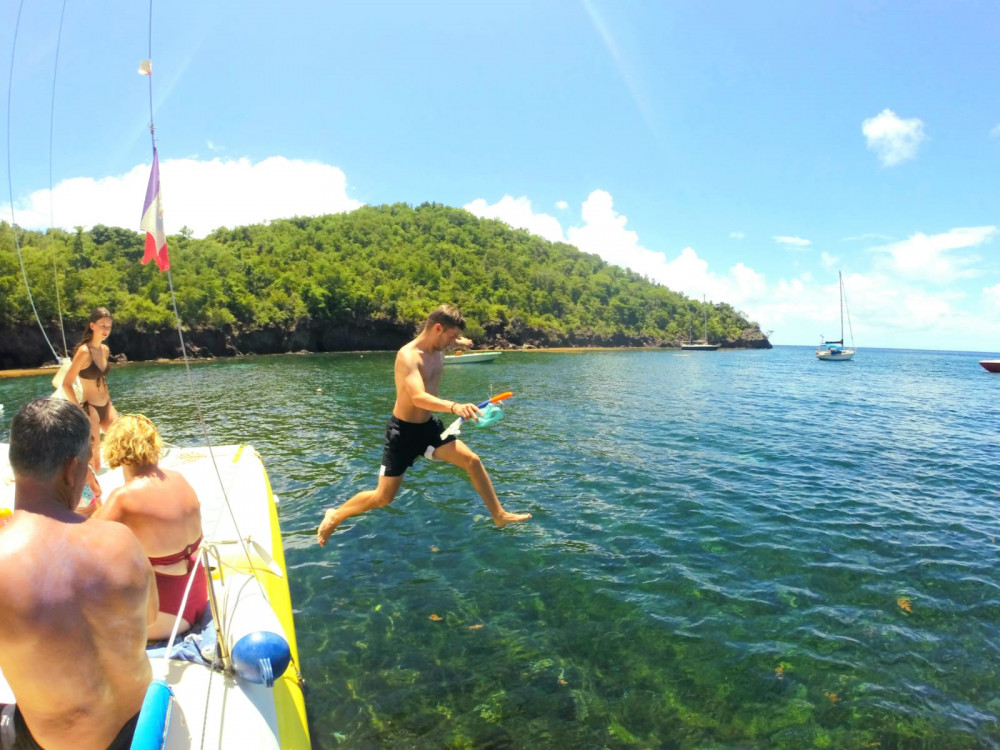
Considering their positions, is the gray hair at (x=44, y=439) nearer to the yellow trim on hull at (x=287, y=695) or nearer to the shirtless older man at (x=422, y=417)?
the yellow trim on hull at (x=287, y=695)

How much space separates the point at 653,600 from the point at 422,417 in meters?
4.04

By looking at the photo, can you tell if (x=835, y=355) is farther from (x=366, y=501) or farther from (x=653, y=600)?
(x=366, y=501)

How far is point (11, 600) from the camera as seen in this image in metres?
2.16

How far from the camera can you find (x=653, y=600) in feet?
23.8

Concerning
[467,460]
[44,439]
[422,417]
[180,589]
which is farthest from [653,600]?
[44,439]

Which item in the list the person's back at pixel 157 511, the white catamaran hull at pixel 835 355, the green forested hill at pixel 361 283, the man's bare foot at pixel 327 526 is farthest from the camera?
the white catamaran hull at pixel 835 355

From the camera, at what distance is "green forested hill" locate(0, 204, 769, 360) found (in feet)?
243

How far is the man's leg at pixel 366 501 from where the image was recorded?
698 centimetres

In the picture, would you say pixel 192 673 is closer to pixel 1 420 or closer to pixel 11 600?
pixel 11 600

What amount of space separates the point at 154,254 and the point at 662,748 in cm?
641

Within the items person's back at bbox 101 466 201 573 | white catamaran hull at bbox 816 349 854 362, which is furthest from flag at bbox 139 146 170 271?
white catamaran hull at bbox 816 349 854 362

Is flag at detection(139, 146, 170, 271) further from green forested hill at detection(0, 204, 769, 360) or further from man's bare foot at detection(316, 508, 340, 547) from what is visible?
green forested hill at detection(0, 204, 769, 360)

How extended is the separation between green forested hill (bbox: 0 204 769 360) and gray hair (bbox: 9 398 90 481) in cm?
7636

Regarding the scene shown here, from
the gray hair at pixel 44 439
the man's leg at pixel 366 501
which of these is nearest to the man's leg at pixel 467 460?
the man's leg at pixel 366 501
